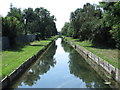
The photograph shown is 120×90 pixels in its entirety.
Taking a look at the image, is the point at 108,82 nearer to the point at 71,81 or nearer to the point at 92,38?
the point at 71,81

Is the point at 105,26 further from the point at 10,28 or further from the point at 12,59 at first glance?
the point at 12,59

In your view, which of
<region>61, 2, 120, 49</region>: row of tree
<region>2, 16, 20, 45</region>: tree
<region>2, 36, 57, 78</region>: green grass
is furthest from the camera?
<region>2, 16, 20, 45</region>: tree

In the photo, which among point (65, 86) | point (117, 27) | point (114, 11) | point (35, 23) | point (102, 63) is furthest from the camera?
point (35, 23)

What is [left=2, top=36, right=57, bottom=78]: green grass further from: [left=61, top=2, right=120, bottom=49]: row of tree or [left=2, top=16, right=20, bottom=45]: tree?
[left=61, top=2, right=120, bottom=49]: row of tree

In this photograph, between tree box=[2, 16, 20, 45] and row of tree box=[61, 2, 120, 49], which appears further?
tree box=[2, 16, 20, 45]

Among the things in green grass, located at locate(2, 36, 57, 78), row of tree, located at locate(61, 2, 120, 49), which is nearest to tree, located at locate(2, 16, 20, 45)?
green grass, located at locate(2, 36, 57, 78)

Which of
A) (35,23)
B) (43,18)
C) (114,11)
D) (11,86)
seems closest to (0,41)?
(11,86)

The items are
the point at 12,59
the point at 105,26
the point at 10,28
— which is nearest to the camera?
the point at 12,59

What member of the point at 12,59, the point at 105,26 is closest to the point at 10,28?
the point at 12,59

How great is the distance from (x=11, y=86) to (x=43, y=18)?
55.9 metres

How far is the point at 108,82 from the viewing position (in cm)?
1072

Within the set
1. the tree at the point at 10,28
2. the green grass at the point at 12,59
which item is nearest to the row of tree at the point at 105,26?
the green grass at the point at 12,59

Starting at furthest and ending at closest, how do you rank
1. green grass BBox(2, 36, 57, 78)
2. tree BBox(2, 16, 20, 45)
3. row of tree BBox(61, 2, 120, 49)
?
tree BBox(2, 16, 20, 45) < row of tree BBox(61, 2, 120, 49) < green grass BBox(2, 36, 57, 78)

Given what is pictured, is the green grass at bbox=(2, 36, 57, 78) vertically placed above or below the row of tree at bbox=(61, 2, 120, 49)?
below
